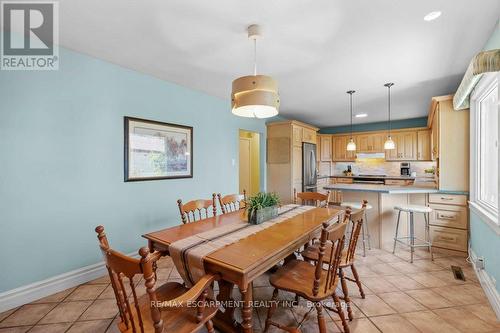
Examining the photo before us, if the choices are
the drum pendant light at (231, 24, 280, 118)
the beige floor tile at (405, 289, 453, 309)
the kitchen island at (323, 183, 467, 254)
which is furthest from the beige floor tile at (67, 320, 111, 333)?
the kitchen island at (323, 183, 467, 254)

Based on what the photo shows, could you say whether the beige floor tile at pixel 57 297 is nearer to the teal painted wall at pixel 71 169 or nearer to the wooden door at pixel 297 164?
the teal painted wall at pixel 71 169

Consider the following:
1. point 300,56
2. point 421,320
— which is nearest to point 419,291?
point 421,320

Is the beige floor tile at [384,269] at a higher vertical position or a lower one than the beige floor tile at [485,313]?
higher

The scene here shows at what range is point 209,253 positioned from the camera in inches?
54.0

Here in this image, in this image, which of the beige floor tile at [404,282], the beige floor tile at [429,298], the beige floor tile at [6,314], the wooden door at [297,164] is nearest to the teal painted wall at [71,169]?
the beige floor tile at [6,314]

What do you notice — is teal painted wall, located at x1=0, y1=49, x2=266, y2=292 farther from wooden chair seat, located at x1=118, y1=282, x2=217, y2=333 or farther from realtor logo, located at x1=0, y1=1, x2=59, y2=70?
wooden chair seat, located at x1=118, y1=282, x2=217, y2=333

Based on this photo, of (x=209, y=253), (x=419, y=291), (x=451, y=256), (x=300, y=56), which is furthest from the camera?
(x=451, y=256)

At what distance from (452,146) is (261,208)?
290 cm

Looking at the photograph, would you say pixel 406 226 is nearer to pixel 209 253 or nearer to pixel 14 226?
pixel 209 253

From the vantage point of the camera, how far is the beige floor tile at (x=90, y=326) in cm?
177

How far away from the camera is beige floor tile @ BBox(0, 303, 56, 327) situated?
185 cm

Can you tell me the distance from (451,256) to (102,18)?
4717 mm

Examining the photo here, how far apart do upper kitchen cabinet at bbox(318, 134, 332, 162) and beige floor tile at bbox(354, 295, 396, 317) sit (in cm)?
486

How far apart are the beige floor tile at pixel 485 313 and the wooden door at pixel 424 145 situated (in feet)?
14.4
